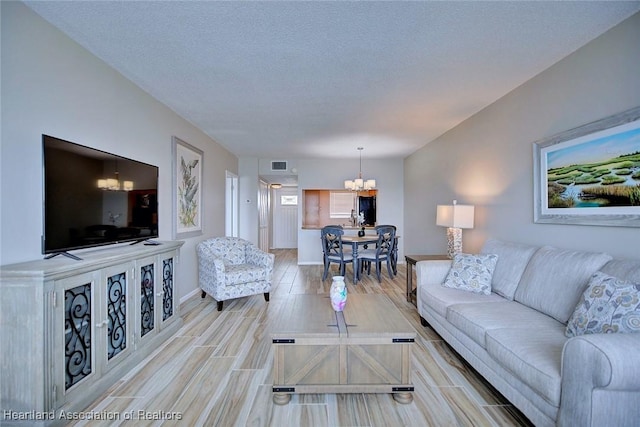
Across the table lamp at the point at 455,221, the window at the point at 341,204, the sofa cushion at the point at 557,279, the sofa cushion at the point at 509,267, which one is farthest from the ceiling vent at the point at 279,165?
the sofa cushion at the point at 557,279

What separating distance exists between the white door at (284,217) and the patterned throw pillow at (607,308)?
8821 mm

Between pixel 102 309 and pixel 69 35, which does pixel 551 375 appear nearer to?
pixel 102 309

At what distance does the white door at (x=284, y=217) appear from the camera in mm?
10266

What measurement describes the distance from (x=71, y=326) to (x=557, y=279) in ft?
10.7

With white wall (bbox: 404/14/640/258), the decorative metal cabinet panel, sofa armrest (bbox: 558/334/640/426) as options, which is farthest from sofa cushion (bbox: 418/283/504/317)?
the decorative metal cabinet panel

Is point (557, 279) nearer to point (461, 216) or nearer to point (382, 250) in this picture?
point (461, 216)

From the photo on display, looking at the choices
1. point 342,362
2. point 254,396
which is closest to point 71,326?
point 254,396

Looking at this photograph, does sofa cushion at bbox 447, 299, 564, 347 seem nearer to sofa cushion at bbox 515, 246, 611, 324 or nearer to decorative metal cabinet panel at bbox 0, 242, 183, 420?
sofa cushion at bbox 515, 246, 611, 324

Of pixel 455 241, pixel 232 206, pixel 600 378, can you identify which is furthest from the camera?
pixel 232 206

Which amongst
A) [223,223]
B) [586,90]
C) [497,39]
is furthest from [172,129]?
[586,90]

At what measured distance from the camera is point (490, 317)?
7.14 ft

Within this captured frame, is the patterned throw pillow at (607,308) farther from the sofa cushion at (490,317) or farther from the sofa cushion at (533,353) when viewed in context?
the sofa cushion at (490,317)

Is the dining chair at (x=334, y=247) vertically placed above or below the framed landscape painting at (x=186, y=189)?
below

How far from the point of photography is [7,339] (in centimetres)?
162
